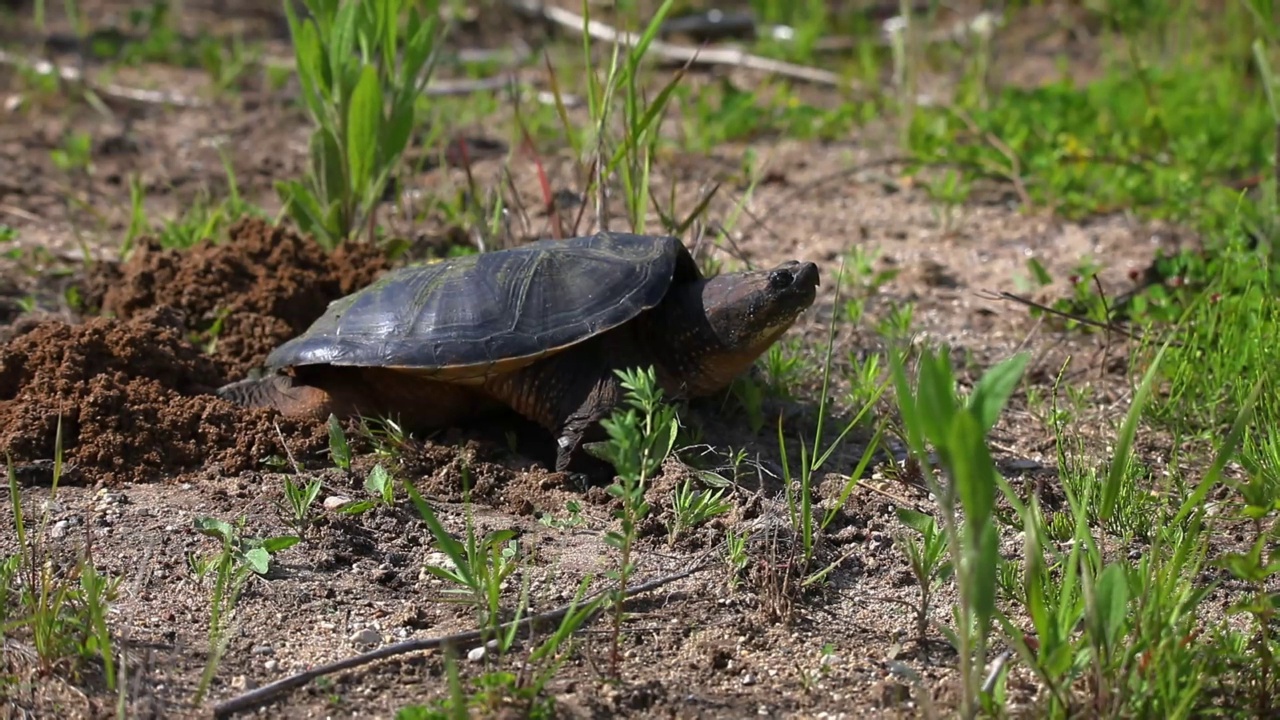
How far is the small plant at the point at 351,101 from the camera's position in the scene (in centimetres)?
391

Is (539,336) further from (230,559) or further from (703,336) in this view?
(230,559)

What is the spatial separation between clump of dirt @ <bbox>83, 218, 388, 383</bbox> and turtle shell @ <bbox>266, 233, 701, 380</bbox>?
0.38m

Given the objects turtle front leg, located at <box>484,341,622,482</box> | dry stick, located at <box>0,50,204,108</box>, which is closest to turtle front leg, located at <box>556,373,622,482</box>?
turtle front leg, located at <box>484,341,622,482</box>

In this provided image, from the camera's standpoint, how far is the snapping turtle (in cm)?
320

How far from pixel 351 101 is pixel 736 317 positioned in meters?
1.49

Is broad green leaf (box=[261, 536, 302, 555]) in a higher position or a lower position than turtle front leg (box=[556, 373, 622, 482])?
lower

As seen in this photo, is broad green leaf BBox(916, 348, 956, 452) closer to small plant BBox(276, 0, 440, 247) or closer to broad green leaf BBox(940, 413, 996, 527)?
broad green leaf BBox(940, 413, 996, 527)

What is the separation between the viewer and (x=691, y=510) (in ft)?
9.58

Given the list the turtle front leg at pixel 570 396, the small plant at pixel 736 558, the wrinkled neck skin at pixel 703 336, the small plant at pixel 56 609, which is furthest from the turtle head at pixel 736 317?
the small plant at pixel 56 609

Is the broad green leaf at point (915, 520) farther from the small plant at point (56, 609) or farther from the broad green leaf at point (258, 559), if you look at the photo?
the small plant at point (56, 609)

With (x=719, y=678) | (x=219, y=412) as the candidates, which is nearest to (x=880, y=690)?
(x=719, y=678)

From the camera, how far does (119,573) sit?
8.86 ft

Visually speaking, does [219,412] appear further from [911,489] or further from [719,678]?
[911,489]

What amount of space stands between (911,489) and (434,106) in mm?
3630
